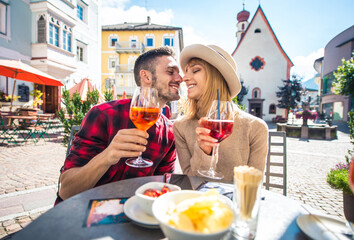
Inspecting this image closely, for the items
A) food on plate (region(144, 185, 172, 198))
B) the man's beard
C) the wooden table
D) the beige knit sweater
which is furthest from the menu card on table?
the man's beard

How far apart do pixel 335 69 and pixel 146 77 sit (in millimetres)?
36075

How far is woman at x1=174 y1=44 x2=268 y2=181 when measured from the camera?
200 centimetres

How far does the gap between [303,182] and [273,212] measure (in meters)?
4.38

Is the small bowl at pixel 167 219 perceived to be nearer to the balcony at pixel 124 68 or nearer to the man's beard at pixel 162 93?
the man's beard at pixel 162 93

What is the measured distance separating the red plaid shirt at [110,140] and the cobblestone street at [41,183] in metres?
1.62

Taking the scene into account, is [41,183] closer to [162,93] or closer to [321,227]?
[162,93]

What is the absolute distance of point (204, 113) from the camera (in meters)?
2.34

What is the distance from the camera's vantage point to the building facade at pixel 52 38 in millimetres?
11664

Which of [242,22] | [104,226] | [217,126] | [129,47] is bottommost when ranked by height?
[104,226]

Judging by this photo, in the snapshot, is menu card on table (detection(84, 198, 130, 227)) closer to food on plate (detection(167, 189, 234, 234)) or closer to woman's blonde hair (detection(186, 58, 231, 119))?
food on plate (detection(167, 189, 234, 234))

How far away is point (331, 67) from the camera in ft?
100

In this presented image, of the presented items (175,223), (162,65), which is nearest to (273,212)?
(175,223)

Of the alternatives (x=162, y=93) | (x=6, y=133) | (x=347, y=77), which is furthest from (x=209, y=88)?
(x=347, y=77)

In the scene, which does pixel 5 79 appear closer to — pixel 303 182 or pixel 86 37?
pixel 86 37
